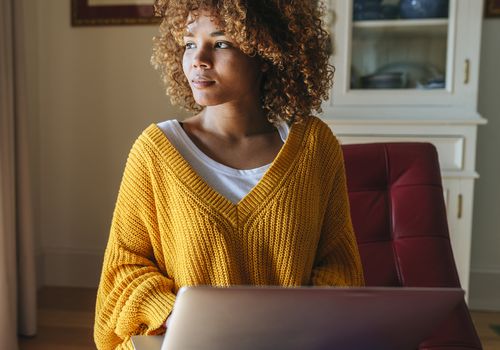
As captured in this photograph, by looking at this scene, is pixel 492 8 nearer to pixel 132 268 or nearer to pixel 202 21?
pixel 202 21

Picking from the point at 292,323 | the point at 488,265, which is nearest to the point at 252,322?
the point at 292,323

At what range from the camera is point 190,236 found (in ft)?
2.82

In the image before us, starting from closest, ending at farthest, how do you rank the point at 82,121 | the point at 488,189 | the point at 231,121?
the point at 231,121 → the point at 488,189 → the point at 82,121

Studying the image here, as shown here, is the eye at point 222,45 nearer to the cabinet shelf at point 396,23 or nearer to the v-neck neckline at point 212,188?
the v-neck neckline at point 212,188

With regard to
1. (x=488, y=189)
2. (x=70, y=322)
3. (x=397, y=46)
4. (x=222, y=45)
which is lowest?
(x=70, y=322)

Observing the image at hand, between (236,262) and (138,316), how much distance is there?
6.7 inches

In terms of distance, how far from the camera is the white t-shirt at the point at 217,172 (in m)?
0.89

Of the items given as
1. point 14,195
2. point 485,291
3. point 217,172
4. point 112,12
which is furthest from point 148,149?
point 485,291

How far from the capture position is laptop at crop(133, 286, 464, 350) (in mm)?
583

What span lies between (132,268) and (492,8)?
6.95 ft

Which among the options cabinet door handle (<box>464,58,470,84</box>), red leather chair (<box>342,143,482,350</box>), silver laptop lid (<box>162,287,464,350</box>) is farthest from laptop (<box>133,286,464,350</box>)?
cabinet door handle (<box>464,58,470,84</box>)

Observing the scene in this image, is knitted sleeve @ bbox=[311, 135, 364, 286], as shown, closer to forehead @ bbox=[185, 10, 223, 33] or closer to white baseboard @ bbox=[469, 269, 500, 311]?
forehead @ bbox=[185, 10, 223, 33]

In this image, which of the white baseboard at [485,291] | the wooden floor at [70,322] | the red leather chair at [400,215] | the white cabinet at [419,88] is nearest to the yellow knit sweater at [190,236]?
the red leather chair at [400,215]

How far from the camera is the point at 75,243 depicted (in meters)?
2.77
